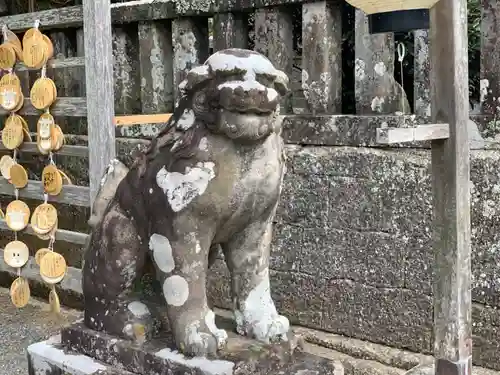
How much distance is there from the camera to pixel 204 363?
1878 millimetres

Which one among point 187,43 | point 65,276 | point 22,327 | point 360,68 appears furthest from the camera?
point 22,327

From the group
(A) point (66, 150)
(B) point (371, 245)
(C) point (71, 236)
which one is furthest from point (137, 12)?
(B) point (371, 245)

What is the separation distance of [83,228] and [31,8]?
61.7 inches

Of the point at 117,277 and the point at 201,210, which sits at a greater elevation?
the point at 201,210

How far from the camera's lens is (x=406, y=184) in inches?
115

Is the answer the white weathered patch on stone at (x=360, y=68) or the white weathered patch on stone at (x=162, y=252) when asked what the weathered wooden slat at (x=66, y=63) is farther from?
the white weathered patch on stone at (x=162, y=252)

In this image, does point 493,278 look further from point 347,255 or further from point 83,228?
point 83,228

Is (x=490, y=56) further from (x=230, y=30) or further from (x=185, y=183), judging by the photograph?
(x=185, y=183)

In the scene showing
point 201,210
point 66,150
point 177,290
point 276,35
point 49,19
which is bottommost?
point 177,290

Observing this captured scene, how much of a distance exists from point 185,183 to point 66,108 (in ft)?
6.19

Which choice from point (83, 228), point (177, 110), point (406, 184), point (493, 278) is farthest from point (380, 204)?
point (83, 228)

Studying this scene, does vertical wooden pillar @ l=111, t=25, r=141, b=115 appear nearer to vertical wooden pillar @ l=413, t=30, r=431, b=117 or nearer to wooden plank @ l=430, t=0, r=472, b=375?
vertical wooden pillar @ l=413, t=30, r=431, b=117

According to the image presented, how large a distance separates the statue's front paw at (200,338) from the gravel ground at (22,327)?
176cm

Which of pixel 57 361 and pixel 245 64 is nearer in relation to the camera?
pixel 245 64
